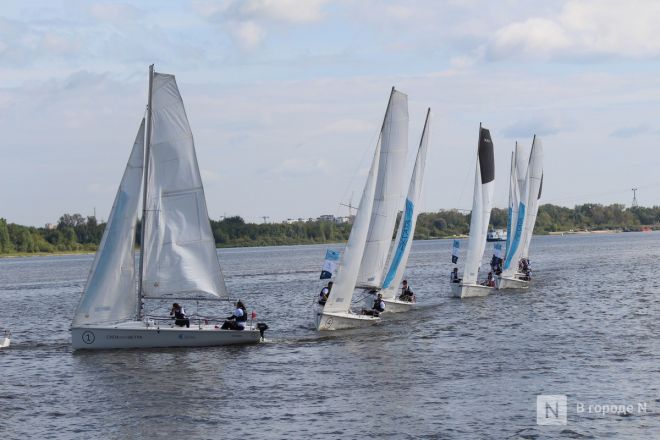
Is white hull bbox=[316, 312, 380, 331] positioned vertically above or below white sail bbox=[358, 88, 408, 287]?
below

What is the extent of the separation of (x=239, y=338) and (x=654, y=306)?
29.2 meters

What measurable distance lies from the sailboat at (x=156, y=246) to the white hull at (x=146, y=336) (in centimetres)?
4

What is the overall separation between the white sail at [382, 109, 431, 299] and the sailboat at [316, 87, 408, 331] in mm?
4378

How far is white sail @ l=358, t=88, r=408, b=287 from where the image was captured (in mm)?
50688

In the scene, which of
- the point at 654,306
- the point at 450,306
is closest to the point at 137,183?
the point at 450,306

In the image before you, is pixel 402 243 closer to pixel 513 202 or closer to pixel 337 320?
pixel 337 320

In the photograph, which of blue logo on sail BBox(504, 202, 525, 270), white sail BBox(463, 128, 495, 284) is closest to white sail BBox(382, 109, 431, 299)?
white sail BBox(463, 128, 495, 284)

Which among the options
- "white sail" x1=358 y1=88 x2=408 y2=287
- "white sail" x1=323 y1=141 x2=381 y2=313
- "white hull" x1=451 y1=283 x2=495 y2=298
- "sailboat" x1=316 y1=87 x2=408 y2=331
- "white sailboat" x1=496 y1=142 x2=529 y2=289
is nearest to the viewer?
"white sail" x1=323 y1=141 x2=381 y2=313

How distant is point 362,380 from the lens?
35.3 m

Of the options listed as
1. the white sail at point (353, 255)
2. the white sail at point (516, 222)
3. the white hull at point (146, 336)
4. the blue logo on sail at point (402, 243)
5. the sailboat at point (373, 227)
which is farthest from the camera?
the white sail at point (516, 222)

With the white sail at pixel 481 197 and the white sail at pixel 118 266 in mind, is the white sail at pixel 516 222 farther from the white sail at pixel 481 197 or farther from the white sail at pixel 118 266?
the white sail at pixel 118 266

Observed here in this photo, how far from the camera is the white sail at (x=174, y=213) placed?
1563 inches

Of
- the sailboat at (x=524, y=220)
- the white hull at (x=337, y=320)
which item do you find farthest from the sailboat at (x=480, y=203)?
the white hull at (x=337, y=320)

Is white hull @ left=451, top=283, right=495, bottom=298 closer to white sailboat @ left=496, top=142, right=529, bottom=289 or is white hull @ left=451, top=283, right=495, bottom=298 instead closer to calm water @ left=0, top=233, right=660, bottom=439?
white sailboat @ left=496, top=142, right=529, bottom=289
